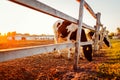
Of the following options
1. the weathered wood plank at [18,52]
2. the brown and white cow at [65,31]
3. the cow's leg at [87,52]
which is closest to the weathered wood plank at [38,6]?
the weathered wood plank at [18,52]

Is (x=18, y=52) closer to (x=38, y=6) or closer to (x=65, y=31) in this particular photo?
(x=38, y=6)

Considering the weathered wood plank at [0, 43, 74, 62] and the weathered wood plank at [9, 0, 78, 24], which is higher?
the weathered wood plank at [9, 0, 78, 24]

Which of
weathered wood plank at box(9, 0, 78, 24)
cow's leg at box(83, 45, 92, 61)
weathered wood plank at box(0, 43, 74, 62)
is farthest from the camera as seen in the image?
cow's leg at box(83, 45, 92, 61)

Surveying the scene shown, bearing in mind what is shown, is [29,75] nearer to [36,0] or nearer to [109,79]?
[109,79]

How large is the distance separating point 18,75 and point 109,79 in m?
1.96

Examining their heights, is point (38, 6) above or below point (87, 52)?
above

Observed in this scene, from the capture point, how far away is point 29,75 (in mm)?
4020

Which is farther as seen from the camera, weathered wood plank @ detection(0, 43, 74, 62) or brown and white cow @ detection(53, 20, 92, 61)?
brown and white cow @ detection(53, 20, 92, 61)

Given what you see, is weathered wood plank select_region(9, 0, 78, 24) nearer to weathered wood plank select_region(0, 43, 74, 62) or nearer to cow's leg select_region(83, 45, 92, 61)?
weathered wood plank select_region(0, 43, 74, 62)

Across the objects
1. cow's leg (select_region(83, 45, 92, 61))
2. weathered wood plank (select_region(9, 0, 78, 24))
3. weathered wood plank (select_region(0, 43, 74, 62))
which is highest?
weathered wood plank (select_region(9, 0, 78, 24))

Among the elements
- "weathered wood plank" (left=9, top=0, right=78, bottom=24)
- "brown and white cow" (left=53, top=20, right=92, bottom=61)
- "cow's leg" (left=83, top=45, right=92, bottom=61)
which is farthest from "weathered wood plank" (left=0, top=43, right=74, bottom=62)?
"brown and white cow" (left=53, top=20, right=92, bottom=61)

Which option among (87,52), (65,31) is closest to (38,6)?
(87,52)

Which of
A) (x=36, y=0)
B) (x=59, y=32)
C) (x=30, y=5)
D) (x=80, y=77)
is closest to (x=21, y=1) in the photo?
(x=30, y=5)

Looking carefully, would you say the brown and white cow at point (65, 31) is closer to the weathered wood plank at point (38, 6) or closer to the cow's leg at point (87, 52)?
the cow's leg at point (87, 52)
